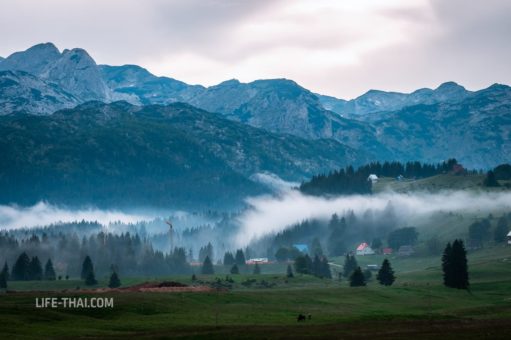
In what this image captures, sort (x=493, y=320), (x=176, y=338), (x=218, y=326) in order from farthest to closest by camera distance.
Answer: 1. (x=493, y=320)
2. (x=218, y=326)
3. (x=176, y=338)

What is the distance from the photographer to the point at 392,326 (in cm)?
11619

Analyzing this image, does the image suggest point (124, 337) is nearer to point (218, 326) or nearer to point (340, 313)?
point (218, 326)

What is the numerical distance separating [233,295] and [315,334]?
59.1 meters

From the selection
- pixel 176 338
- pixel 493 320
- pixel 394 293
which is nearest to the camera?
pixel 176 338

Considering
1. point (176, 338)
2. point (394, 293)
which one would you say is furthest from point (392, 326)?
point (394, 293)

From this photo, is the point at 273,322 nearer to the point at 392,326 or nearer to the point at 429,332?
the point at 392,326

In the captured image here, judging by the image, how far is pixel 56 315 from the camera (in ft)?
393

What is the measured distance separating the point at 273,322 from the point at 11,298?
45361 millimetres

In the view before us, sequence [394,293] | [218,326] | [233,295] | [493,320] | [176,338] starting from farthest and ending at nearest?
[394,293], [233,295], [493,320], [218,326], [176,338]

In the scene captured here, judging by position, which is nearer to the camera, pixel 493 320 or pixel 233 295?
pixel 493 320

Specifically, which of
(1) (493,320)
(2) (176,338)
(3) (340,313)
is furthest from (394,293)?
(2) (176,338)

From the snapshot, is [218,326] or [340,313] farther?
[340,313]

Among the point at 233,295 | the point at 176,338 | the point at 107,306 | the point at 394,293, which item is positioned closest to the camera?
the point at 176,338

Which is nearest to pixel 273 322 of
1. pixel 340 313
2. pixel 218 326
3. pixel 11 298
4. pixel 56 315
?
pixel 218 326
